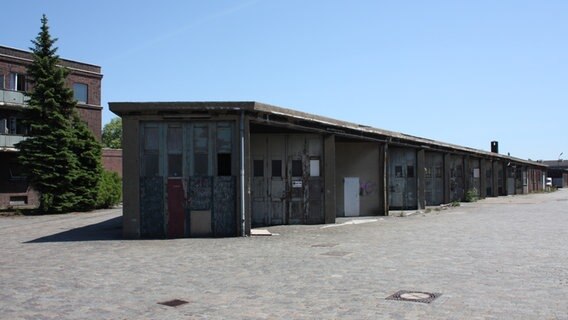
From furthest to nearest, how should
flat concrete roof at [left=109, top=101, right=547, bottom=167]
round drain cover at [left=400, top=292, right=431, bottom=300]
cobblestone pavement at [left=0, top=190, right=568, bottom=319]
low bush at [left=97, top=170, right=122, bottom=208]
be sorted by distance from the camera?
low bush at [left=97, top=170, right=122, bottom=208] < flat concrete roof at [left=109, top=101, right=547, bottom=167] < round drain cover at [left=400, top=292, right=431, bottom=300] < cobblestone pavement at [left=0, top=190, right=568, bottom=319]

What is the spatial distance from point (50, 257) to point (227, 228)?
6.31 metres

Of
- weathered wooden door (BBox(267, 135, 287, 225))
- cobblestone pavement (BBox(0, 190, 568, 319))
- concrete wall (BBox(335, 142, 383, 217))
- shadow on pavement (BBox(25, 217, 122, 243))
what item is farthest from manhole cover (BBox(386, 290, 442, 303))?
concrete wall (BBox(335, 142, 383, 217))

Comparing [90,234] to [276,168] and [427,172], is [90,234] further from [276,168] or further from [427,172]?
[427,172]

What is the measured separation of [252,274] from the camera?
11406mm

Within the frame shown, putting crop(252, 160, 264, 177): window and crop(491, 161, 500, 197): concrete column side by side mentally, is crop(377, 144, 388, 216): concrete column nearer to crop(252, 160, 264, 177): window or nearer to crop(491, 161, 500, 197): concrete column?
crop(252, 160, 264, 177): window

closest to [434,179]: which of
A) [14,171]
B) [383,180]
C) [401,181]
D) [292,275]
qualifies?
[401,181]

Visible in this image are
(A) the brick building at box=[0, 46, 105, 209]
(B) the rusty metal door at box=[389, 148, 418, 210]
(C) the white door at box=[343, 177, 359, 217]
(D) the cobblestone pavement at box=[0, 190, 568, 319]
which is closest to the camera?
(D) the cobblestone pavement at box=[0, 190, 568, 319]

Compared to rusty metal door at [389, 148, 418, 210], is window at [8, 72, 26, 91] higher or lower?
higher

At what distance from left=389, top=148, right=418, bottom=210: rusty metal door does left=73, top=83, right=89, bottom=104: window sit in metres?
27.0

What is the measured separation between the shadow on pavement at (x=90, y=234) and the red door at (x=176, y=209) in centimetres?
192

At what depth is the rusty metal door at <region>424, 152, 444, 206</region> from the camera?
37.8 m

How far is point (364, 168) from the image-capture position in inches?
1155

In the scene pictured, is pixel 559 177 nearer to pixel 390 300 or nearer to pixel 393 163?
pixel 393 163

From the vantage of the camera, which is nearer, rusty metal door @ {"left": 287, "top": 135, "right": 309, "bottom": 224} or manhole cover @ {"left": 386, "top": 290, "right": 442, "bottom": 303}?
manhole cover @ {"left": 386, "top": 290, "right": 442, "bottom": 303}
